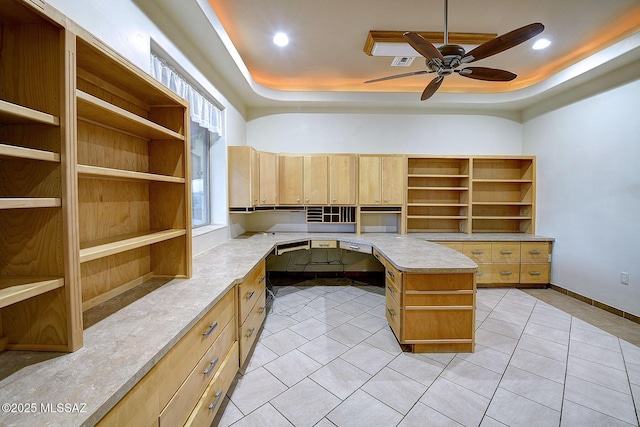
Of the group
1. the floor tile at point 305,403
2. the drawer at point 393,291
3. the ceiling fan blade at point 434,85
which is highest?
the ceiling fan blade at point 434,85

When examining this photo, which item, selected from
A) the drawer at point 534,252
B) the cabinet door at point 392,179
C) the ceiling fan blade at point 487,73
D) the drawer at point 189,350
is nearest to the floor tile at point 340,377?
the drawer at point 189,350

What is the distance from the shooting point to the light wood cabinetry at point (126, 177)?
1179 millimetres

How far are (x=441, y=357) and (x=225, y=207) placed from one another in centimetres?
287

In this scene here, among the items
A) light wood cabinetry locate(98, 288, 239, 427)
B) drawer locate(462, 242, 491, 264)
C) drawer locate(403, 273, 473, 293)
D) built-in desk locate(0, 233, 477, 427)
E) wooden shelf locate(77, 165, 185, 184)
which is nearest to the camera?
built-in desk locate(0, 233, 477, 427)

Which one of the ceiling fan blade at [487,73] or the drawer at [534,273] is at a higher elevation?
the ceiling fan blade at [487,73]

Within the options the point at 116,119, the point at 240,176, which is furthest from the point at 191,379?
the point at 240,176

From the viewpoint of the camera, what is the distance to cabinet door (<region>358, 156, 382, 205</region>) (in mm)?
3902

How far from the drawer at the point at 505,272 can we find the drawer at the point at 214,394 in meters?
3.80

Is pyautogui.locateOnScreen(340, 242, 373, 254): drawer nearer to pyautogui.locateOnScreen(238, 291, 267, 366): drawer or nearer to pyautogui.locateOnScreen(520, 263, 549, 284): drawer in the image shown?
pyautogui.locateOnScreen(238, 291, 267, 366): drawer

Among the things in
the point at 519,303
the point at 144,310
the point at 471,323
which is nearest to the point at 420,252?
the point at 471,323

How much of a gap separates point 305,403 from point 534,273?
394 cm

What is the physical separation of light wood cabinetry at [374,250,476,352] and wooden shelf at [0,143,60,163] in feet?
7.24

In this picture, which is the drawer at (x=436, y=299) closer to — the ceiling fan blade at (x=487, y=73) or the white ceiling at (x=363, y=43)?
the ceiling fan blade at (x=487, y=73)

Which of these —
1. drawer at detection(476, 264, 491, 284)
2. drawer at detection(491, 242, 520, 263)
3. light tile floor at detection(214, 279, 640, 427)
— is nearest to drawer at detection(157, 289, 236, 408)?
light tile floor at detection(214, 279, 640, 427)
